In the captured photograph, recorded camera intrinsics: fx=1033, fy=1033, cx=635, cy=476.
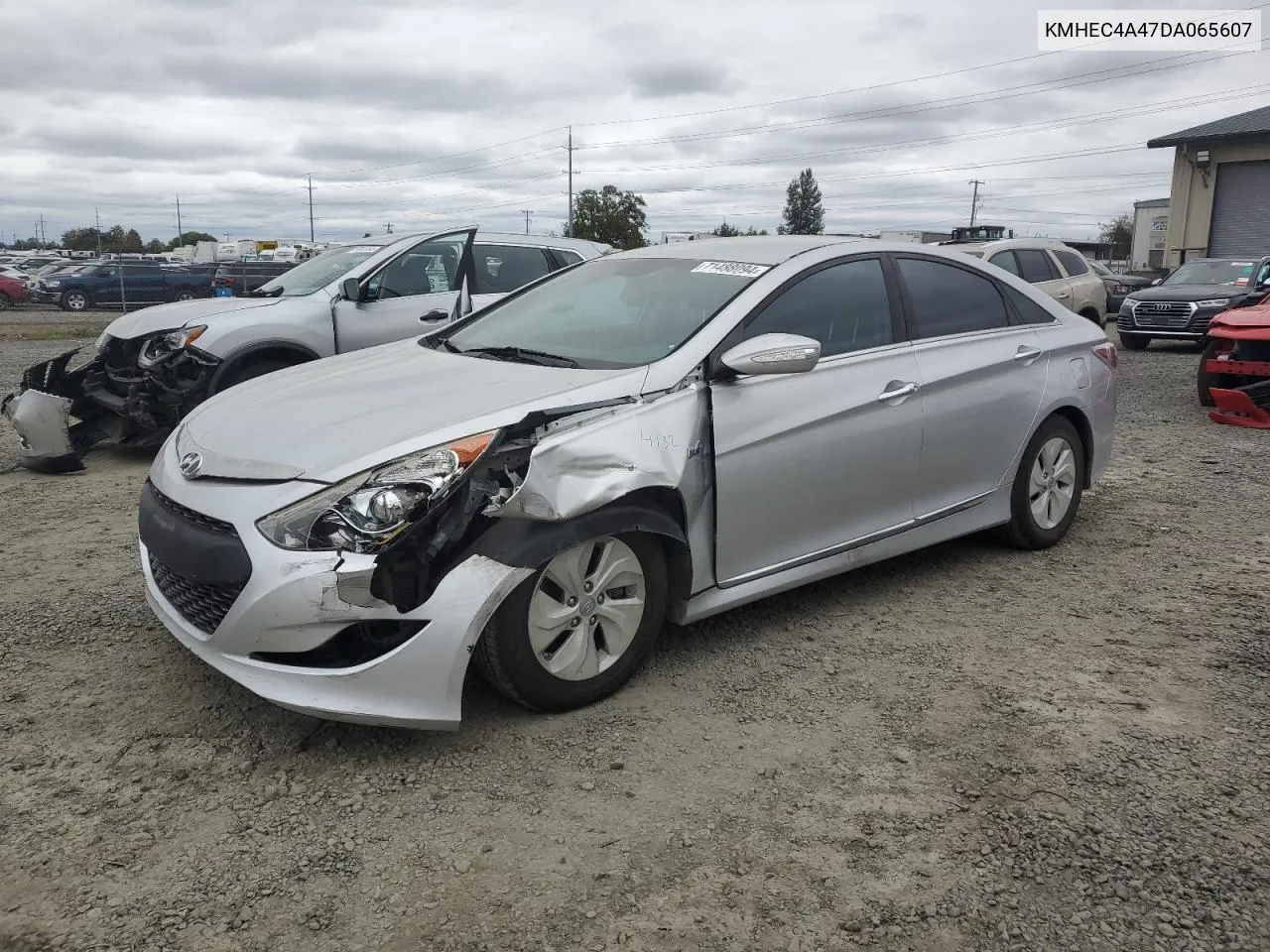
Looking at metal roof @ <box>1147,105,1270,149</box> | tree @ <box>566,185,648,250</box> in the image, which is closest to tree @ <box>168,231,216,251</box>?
tree @ <box>566,185,648,250</box>

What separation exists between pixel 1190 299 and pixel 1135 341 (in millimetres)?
1149

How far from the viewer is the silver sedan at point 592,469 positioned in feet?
9.78

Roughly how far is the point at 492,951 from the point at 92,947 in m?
0.90

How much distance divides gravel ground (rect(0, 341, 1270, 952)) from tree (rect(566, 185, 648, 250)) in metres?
56.3

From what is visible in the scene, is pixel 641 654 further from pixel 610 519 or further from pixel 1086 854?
pixel 1086 854

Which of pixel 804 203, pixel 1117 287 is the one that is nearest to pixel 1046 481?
pixel 1117 287

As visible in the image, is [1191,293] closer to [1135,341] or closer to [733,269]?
[1135,341]

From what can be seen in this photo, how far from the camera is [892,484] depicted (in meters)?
4.28

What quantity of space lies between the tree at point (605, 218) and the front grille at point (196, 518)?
186 ft

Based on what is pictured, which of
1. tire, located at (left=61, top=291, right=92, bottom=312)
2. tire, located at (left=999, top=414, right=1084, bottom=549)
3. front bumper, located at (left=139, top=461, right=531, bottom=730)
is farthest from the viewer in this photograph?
tire, located at (left=61, top=291, right=92, bottom=312)

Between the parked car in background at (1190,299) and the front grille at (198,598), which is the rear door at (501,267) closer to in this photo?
the front grille at (198,598)

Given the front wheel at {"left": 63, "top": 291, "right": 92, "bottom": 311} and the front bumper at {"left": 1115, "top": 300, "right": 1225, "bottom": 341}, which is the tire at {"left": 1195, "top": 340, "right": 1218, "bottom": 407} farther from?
the front wheel at {"left": 63, "top": 291, "right": 92, "bottom": 311}

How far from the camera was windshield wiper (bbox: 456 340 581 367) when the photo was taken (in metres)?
3.85

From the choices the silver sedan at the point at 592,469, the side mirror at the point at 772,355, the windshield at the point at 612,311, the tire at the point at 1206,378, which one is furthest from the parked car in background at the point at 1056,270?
the side mirror at the point at 772,355
